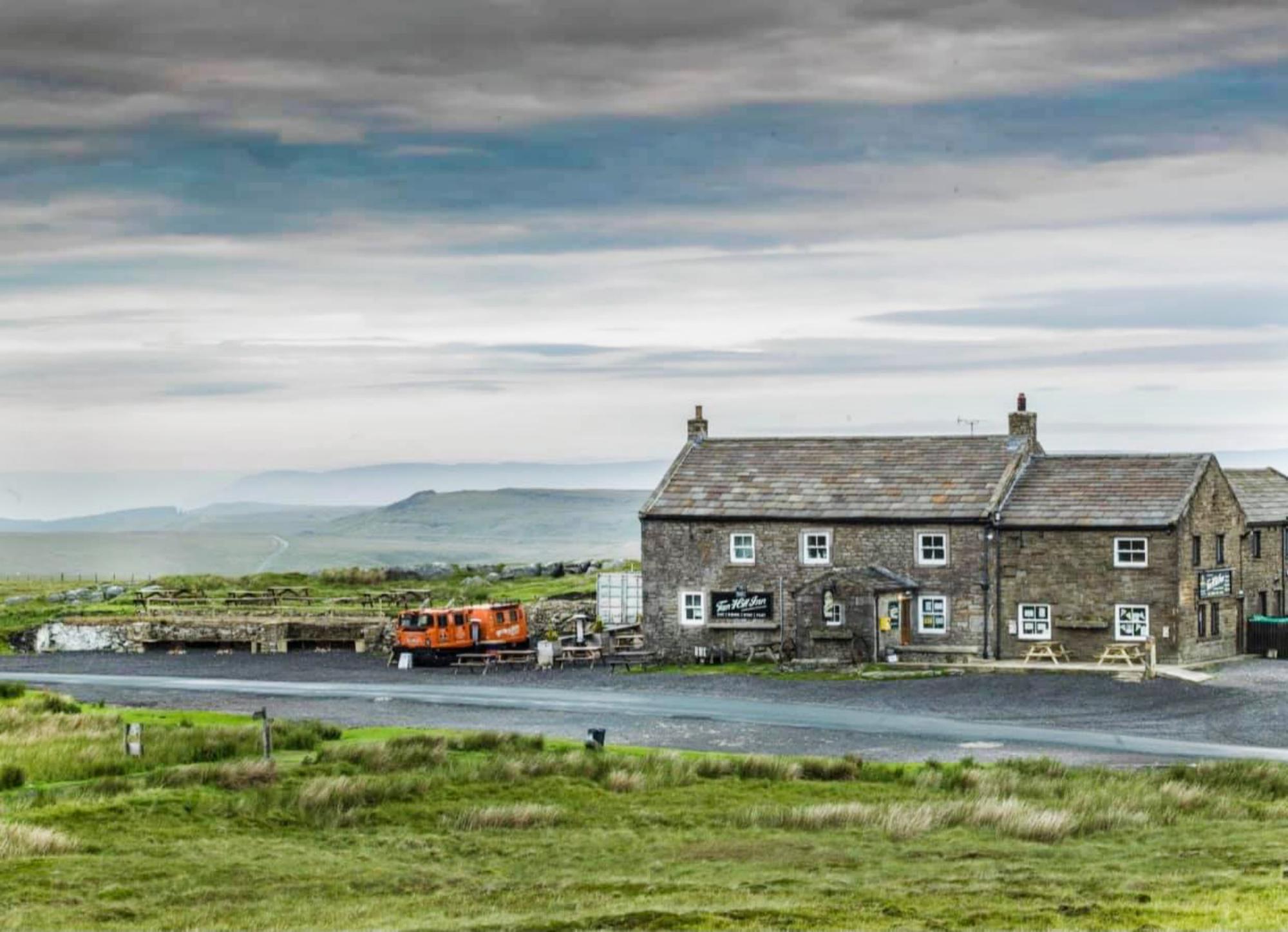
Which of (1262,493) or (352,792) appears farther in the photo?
(1262,493)

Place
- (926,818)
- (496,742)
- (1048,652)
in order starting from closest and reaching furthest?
(926,818) → (496,742) → (1048,652)

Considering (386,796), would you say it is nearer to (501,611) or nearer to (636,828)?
(636,828)

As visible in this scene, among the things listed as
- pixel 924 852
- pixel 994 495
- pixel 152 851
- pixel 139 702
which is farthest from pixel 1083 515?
pixel 152 851

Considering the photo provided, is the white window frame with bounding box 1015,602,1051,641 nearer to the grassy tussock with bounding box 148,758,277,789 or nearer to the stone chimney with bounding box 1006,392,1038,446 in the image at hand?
the stone chimney with bounding box 1006,392,1038,446

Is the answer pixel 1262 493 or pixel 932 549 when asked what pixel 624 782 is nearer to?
pixel 932 549

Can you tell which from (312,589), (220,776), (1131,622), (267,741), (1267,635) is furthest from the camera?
(312,589)

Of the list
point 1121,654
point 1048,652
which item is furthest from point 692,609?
point 1121,654

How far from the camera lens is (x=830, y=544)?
200 feet

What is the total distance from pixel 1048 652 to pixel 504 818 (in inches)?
1220

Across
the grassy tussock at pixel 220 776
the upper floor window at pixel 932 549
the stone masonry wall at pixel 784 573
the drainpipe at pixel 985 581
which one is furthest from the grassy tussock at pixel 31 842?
the upper floor window at pixel 932 549

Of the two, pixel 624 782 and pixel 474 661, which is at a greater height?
pixel 474 661

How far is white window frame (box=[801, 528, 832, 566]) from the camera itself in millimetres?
61094

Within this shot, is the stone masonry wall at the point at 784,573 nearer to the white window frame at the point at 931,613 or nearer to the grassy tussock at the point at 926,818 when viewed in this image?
the white window frame at the point at 931,613

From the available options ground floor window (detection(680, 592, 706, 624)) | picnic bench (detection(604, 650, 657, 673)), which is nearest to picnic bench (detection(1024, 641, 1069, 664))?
ground floor window (detection(680, 592, 706, 624))
